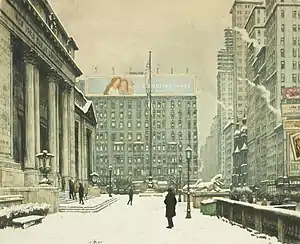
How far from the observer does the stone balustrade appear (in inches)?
294

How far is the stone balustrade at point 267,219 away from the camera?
7.46 meters

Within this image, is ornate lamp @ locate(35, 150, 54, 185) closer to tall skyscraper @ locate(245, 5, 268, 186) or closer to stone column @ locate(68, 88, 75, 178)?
stone column @ locate(68, 88, 75, 178)

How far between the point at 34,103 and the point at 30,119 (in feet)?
1.08

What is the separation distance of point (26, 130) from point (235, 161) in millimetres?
Result: 4091

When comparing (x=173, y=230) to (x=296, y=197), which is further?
(x=296, y=197)

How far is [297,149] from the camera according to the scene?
28.3 feet

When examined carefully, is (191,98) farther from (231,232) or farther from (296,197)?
(296,197)

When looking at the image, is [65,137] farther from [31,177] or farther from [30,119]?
[31,177]

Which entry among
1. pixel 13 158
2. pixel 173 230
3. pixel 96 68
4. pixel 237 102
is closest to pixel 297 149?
pixel 237 102

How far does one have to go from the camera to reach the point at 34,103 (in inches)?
500

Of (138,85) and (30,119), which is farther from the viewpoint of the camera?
(30,119)

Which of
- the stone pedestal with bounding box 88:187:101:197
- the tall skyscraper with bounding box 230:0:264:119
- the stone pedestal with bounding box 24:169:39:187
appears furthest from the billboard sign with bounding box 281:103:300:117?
the stone pedestal with bounding box 88:187:101:197

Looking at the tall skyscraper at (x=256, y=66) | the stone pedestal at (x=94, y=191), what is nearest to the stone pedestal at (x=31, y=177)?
the tall skyscraper at (x=256, y=66)

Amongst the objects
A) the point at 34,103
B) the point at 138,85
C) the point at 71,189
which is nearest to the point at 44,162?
the point at 34,103
